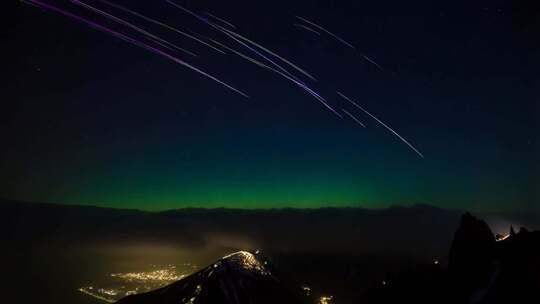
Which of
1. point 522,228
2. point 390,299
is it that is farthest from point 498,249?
point 390,299

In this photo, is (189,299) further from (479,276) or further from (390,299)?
(479,276)

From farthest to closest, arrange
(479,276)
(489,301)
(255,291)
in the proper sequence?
(255,291) < (479,276) < (489,301)

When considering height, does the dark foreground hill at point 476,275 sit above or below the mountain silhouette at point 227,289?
above

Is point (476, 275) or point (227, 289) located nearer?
point (476, 275)

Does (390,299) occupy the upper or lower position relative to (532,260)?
lower

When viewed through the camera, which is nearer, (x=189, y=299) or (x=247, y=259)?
(x=189, y=299)

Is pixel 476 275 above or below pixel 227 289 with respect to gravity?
above

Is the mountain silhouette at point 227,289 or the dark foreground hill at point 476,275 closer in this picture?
the dark foreground hill at point 476,275

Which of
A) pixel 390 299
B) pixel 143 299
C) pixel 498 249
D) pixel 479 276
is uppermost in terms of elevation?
pixel 498 249

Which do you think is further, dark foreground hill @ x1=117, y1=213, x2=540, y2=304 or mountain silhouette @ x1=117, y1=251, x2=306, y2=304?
mountain silhouette @ x1=117, y1=251, x2=306, y2=304

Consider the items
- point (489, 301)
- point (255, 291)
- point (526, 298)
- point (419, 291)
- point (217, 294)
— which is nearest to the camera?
point (526, 298)

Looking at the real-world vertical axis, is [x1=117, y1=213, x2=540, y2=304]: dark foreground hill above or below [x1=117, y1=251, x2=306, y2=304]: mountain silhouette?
above
